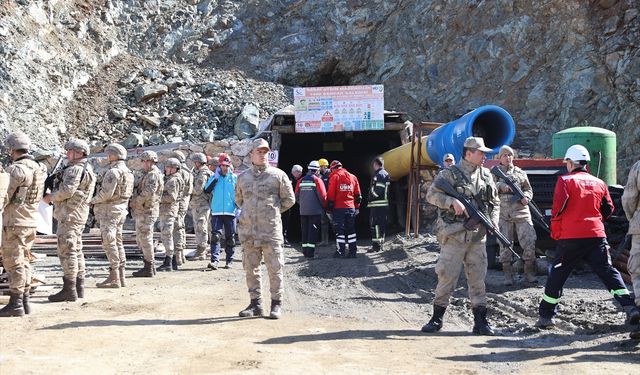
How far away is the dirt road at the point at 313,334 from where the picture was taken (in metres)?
5.57

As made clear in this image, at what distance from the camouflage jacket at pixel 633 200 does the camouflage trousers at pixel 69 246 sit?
590 cm

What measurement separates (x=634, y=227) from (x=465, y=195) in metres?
1.48

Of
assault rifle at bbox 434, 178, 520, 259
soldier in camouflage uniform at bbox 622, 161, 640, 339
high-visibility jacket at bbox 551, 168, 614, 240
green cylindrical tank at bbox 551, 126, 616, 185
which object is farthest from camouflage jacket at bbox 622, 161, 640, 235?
green cylindrical tank at bbox 551, 126, 616, 185

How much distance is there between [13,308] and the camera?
295 inches

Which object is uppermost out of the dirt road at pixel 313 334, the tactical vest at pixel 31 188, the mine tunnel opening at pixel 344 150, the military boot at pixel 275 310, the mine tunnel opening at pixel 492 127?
the mine tunnel opening at pixel 344 150

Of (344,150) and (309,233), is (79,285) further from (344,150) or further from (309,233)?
(344,150)

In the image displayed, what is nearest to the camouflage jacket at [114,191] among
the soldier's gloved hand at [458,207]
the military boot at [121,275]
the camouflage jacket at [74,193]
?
the camouflage jacket at [74,193]

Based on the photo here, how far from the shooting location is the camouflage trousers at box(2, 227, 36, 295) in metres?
7.44

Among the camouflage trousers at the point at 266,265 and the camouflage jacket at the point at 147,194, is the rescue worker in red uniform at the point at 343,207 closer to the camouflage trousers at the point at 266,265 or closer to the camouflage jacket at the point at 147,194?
the camouflage jacket at the point at 147,194

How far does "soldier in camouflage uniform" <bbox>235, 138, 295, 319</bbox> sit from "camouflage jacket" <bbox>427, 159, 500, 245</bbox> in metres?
1.61

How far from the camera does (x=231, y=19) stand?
30.5m

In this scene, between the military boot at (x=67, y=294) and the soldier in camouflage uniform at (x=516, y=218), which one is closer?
the military boot at (x=67, y=294)

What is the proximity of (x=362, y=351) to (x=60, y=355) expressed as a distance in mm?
2402

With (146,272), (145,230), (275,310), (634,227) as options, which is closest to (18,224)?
(275,310)
